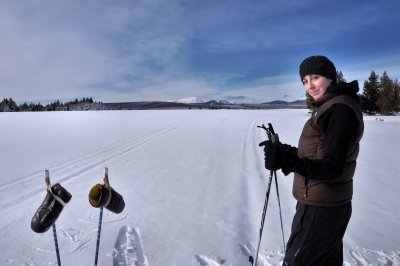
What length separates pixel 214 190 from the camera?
7.16 metres

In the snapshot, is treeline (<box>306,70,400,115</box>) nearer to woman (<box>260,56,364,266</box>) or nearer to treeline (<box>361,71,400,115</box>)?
treeline (<box>361,71,400,115</box>)

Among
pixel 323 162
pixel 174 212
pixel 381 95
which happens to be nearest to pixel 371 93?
pixel 381 95

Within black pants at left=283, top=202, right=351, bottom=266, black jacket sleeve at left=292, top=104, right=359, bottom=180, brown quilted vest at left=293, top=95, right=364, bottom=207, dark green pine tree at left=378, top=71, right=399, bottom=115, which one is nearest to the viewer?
black jacket sleeve at left=292, top=104, right=359, bottom=180

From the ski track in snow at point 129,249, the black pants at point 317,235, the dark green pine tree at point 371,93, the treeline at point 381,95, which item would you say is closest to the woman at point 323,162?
the black pants at point 317,235

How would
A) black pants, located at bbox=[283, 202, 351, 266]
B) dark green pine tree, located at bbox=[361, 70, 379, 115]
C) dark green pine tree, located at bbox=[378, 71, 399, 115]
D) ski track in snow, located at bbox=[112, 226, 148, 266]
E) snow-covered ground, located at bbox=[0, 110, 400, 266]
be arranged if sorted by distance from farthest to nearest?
dark green pine tree, located at bbox=[361, 70, 379, 115]
dark green pine tree, located at bbox=[378, 71, 399, 115]
snow-covered ground, located at bbox=[0, 110, 400, 266]
ski track in snow, located at bbox=[112, 226, 148, 266]
black pants, located at bbox=[283, 202, 351, 266]

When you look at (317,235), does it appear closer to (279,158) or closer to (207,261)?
(279,158)

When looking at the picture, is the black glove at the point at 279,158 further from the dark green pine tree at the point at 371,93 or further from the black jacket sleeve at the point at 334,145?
the dark green pine tree at the point at 371,93

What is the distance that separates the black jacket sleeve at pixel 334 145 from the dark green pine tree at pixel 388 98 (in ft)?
176

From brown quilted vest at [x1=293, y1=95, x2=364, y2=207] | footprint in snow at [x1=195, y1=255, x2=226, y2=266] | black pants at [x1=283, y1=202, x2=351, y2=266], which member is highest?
brown quilted vest at [x1=293, y1=95, x2=364, y2=207]

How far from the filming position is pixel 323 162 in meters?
A: 2.18

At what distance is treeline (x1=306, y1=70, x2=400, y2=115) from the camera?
48344 mm

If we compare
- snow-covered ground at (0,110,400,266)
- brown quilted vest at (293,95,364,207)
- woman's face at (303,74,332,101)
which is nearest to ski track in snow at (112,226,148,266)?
snow-covered ground at (0,110,400,266)

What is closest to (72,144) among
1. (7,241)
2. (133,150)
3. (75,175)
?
(133,150)

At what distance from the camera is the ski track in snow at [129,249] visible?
392cm
